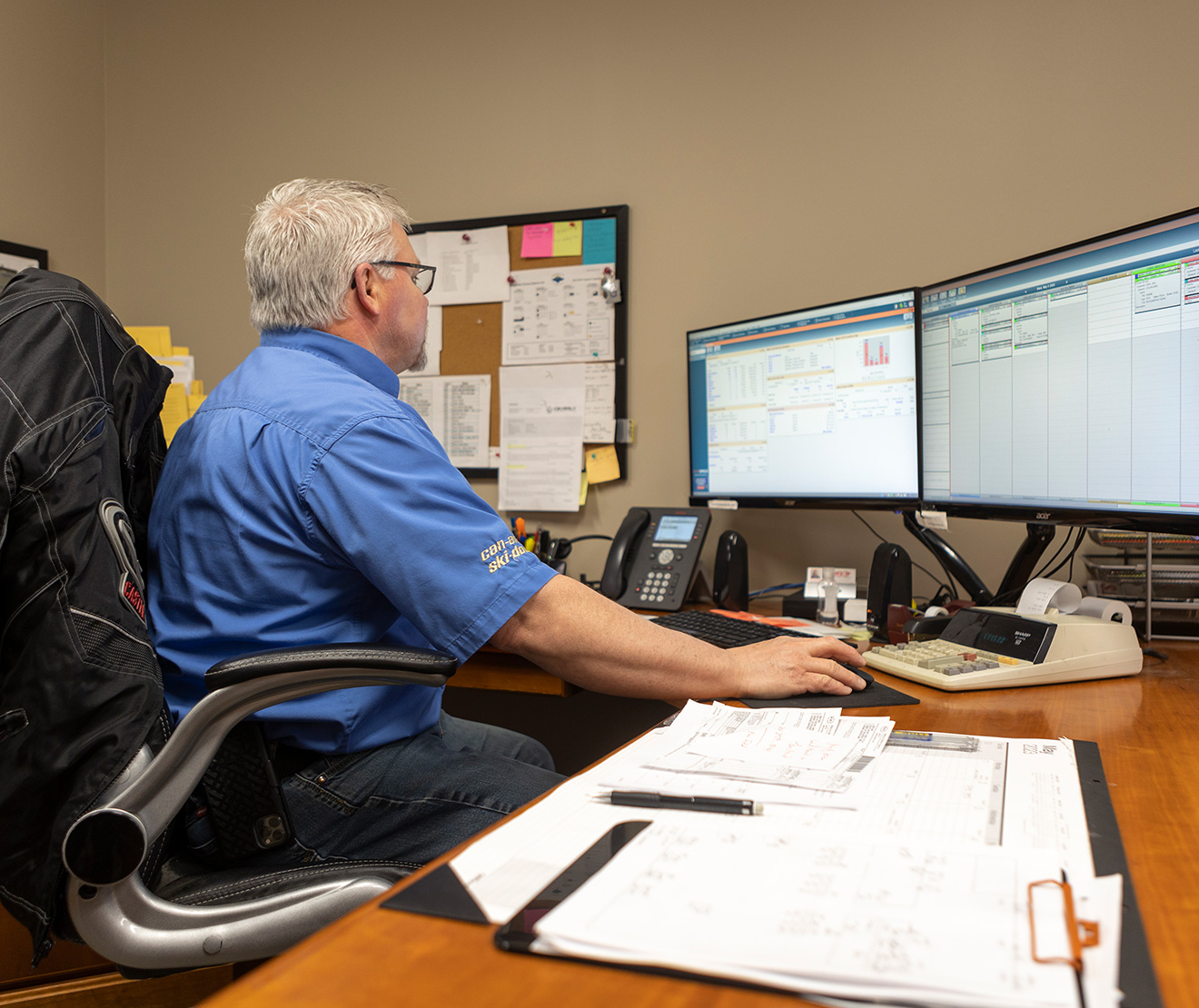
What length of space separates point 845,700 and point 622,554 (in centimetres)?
88

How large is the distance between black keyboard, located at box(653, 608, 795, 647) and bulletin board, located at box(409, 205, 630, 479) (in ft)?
2.16

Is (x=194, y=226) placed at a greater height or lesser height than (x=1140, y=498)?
greater

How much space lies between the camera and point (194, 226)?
2371 millimetres

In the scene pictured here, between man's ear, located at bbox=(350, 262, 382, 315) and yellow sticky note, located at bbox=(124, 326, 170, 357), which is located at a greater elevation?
yellow sticky note, located at bbox=(124, 326, 170, 357)

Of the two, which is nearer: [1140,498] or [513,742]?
[1140,498]

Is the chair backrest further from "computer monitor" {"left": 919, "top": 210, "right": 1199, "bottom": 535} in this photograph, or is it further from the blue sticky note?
the blue sticky note

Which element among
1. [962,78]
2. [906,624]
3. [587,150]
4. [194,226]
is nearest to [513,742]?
[906,624]

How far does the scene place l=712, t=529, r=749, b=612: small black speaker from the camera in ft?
5.53

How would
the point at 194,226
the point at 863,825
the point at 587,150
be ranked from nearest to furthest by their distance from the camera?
the point at 863,825 → the point at 587,150 → the point at 194,226

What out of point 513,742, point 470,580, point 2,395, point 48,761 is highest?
point 2,395

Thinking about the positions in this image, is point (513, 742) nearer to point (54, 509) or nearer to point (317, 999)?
point (54, 509)

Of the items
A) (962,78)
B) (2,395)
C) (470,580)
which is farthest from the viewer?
(962,78)

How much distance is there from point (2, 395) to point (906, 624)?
118cm

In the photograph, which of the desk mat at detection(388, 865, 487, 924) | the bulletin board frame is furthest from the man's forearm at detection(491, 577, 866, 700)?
the bulletin board frame
